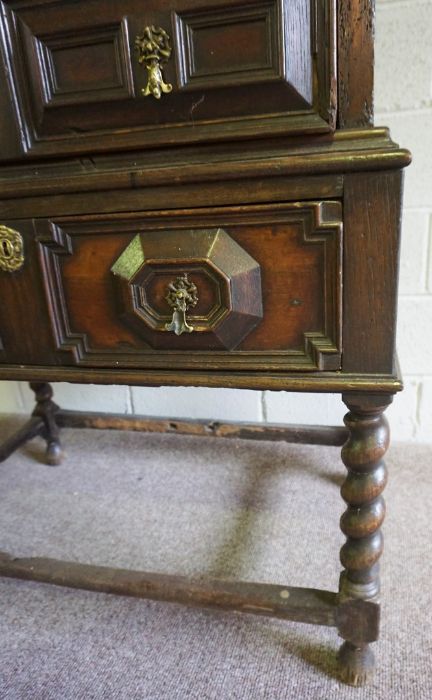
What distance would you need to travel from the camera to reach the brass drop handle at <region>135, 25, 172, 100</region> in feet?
1.73

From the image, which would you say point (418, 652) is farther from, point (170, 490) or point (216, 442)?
point (216, 442)

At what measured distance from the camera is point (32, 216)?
60cm

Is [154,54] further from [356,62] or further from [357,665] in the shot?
[357,665]

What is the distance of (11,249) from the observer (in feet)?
2.01

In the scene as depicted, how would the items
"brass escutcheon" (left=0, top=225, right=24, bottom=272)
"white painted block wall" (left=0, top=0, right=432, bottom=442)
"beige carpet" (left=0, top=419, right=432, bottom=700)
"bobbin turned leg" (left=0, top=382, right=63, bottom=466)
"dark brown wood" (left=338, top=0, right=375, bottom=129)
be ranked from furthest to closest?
"bobbin turned leg" (left=0, top=382, right=63, bottom=466) → "white painted block wall" (left=0, top=0, right=432, bottom=442) → "beige carpet" (left=0, top=419, right=432, bottom=700) → "brass escutcheon" (left=0, top=225, right=24, bottom=272) → "dark brown wood" (left=338, top=0, right=375, bottom=129)

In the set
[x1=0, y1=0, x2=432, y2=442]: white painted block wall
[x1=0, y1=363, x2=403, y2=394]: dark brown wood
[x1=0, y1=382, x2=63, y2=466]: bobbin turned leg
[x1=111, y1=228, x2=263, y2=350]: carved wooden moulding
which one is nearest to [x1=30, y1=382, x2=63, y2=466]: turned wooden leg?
[x1=0, y1=382, x2=63, y2=466]: bobbin turned leg

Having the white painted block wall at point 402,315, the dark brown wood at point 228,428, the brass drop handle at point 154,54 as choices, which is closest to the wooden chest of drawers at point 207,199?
the brass drop handle at point 154,54

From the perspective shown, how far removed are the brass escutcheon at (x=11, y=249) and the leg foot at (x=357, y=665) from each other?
0.64 metres

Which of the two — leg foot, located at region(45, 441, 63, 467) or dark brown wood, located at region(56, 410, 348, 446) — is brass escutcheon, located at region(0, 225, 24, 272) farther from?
leg foot, located at region(45, 441, 63, 467)

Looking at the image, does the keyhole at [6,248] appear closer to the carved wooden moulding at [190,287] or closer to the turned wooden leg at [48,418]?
the carved wooden moulding at [190,287]

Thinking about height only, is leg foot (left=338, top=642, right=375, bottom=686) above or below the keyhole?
below

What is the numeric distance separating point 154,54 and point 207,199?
153 millimetres

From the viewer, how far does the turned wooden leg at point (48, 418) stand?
125cm

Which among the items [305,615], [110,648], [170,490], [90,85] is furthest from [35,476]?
[90,85]
